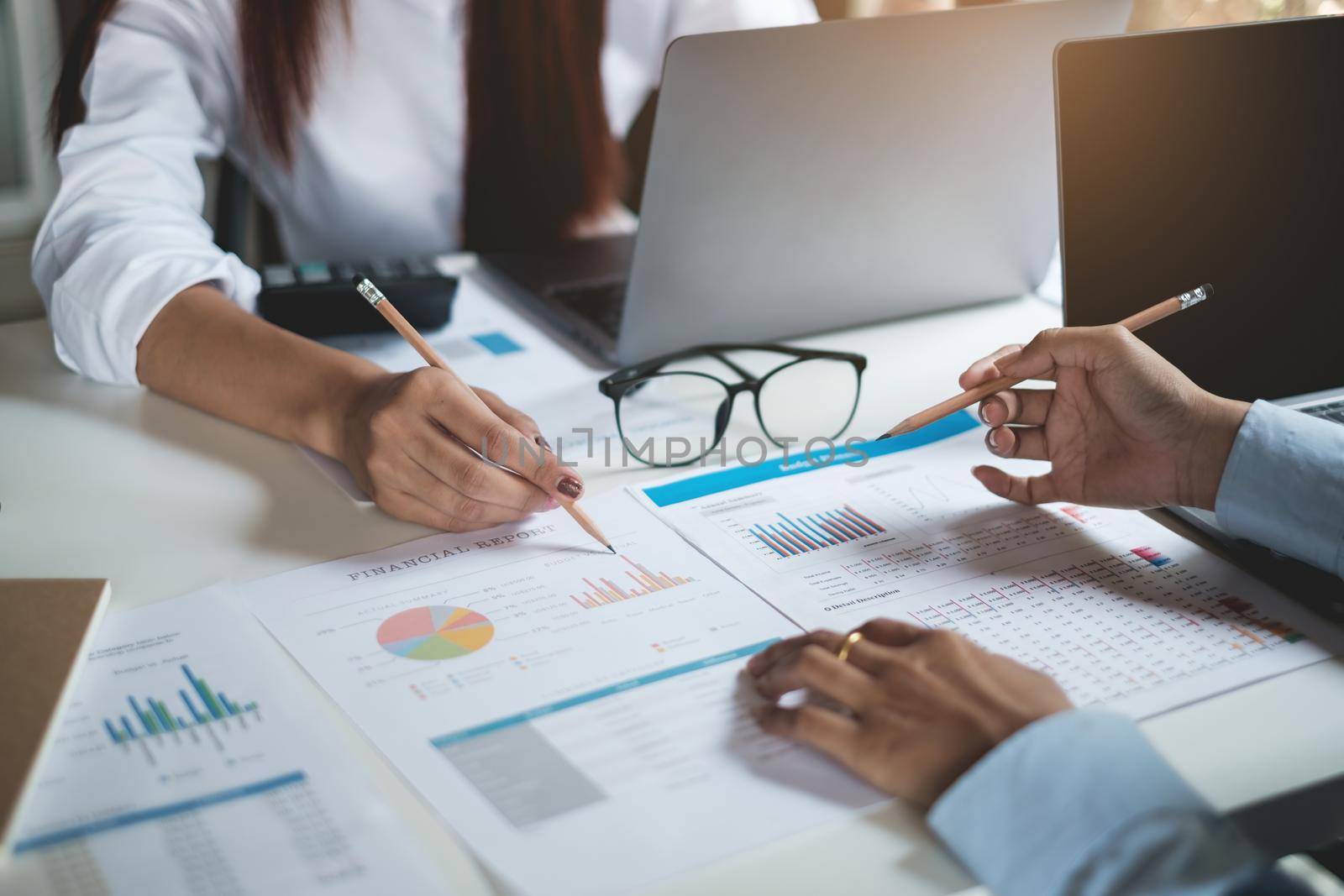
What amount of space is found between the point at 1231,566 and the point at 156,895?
74 cm

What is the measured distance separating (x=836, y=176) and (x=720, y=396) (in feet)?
0.79

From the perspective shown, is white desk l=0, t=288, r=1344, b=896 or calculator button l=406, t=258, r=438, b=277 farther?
calculator button l=406, t=258, r=438, b=277

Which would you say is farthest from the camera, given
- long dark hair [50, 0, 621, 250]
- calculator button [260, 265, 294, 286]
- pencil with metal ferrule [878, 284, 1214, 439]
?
long dark hair [50, 0, 621, 250]

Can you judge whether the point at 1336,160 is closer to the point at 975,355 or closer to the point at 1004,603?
the point at 975,355

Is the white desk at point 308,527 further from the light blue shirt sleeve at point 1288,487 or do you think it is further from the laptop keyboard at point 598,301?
the laptop keyboard at point 598,301

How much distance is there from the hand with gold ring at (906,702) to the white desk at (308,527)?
29 millimetres

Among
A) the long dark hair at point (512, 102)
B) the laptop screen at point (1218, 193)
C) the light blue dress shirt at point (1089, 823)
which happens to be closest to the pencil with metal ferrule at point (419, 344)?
the light blue dress shirt at point (1089, 823)

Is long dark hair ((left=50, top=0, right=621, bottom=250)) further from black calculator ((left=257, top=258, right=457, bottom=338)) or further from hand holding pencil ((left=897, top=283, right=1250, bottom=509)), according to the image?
hand holding pencil ((left=897, top=283, right=1250, bottom=509))

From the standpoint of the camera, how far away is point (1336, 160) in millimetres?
1008

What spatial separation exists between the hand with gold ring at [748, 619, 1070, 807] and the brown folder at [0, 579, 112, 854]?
1.31 feet

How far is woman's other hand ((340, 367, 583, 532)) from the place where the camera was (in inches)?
32.1

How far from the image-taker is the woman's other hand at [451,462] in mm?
816

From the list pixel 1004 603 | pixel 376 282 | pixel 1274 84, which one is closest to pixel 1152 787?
pixel 1004 603

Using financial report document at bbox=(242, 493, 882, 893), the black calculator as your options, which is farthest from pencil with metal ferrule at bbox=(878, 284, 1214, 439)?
the black calculator
